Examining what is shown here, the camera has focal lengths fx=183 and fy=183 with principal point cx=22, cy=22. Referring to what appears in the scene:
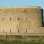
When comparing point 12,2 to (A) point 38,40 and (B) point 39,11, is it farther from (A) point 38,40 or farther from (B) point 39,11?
(A) point 38,40

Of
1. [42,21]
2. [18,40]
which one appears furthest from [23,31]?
[42,21]

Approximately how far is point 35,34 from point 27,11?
10.9 inches

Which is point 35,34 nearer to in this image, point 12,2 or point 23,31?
point 23,31

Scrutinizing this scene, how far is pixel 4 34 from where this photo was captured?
205cm

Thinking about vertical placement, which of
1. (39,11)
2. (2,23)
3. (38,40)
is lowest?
(38,40)

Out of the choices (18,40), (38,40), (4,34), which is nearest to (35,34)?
(38,40)

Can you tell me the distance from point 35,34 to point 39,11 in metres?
0.26

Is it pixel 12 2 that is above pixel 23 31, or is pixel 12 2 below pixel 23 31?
above

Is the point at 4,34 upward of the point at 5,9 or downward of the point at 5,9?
downward

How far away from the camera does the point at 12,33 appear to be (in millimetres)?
2033

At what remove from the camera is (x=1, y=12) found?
82.7 inches

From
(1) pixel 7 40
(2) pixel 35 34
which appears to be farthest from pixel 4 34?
(2) pixel 35 34

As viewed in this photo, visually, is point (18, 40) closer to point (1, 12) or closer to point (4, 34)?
point (4, 34)

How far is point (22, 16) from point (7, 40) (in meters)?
0.32
